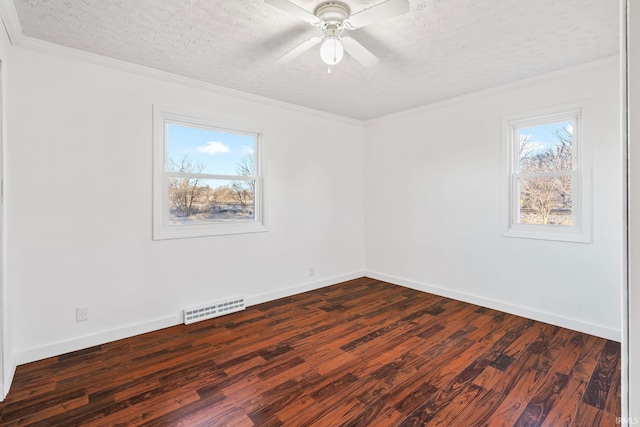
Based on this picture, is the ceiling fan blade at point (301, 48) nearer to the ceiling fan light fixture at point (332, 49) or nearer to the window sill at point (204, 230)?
the ceiling fan light fixture at point (332, 49)

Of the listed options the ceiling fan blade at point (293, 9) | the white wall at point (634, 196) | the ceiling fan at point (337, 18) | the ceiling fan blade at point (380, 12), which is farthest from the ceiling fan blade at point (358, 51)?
the white wall at point (634, 196)

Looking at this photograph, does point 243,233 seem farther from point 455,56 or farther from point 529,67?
point 529,67

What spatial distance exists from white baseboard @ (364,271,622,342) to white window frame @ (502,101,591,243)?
0.81 metres

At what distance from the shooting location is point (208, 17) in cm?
224

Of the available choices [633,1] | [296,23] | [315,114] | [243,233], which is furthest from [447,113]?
[633,1]

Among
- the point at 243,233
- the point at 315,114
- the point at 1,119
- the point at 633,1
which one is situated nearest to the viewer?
the point at 633,1

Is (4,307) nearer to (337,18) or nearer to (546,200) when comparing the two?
(337,18)

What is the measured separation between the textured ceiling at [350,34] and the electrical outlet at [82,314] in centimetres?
224

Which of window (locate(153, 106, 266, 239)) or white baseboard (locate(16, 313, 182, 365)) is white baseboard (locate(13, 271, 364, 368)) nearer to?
white baseboard (locate(16, 313, 182, 365))

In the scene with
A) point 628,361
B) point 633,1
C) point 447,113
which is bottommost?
point 628,361

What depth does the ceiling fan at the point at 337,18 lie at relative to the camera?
5.98 feet

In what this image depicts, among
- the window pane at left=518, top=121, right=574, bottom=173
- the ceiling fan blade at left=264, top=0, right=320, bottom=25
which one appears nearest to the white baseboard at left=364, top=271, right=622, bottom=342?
the window pane at left=518, top=121, right=574, bottom=173

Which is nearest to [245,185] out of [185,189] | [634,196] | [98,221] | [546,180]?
[185,189]

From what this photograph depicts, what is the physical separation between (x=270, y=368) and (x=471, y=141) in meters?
3.42
